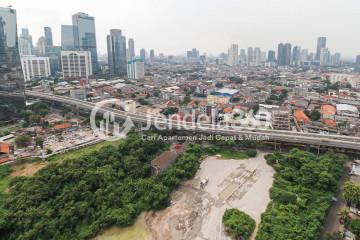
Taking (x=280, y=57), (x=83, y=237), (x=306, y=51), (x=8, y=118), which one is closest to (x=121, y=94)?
(x=8, y=118)

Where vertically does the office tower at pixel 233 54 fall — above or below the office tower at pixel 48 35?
below

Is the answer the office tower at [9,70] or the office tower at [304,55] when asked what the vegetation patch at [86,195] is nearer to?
the office tower at [9,70]

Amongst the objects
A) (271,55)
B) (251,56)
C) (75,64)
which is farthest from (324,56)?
(75,64)

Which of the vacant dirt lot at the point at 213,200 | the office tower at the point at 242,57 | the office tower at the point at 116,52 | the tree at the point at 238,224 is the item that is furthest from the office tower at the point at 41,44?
the tree at the point at 238,224

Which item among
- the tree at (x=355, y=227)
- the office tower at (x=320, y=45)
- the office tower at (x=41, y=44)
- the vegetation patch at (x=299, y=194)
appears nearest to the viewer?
the tree at (x=355, y=227)

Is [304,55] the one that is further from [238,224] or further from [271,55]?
[238,224]

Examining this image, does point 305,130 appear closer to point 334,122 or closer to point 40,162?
point 334,122
